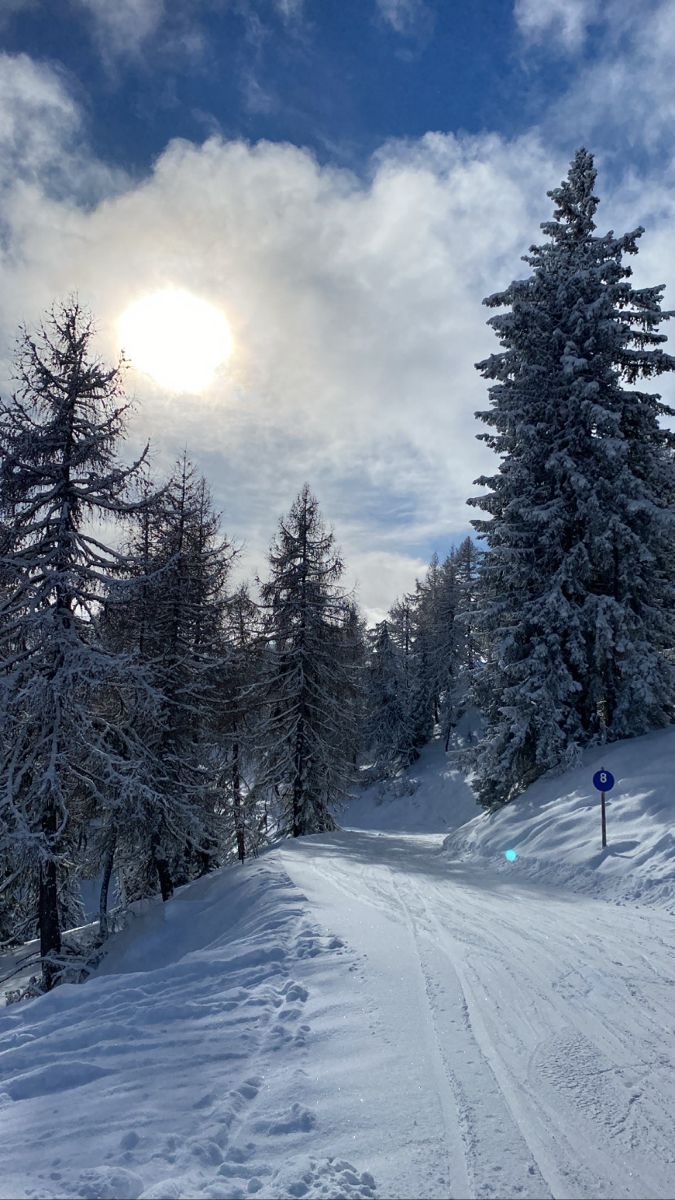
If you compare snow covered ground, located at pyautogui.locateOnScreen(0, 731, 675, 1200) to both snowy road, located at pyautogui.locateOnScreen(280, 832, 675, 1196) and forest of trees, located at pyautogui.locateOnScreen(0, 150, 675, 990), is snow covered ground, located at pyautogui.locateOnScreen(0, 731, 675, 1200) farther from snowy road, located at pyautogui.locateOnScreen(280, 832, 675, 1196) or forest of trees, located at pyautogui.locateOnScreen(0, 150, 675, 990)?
forest of trees, located at pyautogui.locateOnScreen(0, 150, 675, 990)

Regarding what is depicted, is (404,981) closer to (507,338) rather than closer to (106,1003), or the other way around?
(106,1003)

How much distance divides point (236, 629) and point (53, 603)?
10.1 meters

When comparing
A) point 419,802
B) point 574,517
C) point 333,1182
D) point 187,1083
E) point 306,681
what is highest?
point 574,517

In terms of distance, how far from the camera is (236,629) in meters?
21.5

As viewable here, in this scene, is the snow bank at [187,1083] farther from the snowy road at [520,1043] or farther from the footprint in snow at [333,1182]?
the snowy road at [520,1043]

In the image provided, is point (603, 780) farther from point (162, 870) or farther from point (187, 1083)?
point (162, 870)

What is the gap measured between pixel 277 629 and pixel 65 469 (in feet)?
35.8

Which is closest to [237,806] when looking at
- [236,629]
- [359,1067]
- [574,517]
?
[236,629]

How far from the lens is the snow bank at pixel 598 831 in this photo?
33.0 feet

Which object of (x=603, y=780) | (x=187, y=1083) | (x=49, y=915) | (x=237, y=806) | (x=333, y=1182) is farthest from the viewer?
(x=237, y=806)

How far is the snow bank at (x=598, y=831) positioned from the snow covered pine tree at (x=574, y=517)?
37.7 inches

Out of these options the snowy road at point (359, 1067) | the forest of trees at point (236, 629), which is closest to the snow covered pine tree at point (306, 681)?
the forest of trees at point (236, 629)

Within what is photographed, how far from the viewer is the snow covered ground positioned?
3410 millimetres

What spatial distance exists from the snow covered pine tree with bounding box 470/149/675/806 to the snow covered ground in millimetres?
6874
